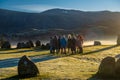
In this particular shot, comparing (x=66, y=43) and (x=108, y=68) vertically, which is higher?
(x=66, y=43)

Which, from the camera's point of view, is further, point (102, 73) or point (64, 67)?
point (64, 67)

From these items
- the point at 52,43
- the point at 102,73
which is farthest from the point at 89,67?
the point at 52,43

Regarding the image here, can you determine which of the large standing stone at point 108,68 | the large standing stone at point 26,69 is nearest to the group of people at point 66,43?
the large standing stone at point 108,68

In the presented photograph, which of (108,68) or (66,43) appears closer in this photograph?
(108,68)

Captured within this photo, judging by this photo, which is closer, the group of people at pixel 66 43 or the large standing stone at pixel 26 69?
the large standing stone at pixel 26 69

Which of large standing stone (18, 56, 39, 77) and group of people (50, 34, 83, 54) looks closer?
large standing stone (18, 56, 39, 77)

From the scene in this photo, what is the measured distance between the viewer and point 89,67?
3147 cm

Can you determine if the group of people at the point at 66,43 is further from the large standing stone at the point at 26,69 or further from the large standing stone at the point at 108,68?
the large standing stone at the point at 26,69

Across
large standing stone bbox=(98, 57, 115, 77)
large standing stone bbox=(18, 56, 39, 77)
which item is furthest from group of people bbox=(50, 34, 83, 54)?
large standing stone bbox=(18, 56, 39, 77)

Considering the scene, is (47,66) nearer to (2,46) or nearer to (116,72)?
(116,72)

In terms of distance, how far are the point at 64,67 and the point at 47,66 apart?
1806 millimetres

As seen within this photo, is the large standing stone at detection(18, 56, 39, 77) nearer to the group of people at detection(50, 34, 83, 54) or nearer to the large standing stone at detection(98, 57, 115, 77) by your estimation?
the large standing stone at detection(98, 57, 115, 77)

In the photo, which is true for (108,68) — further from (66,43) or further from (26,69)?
(66,43)

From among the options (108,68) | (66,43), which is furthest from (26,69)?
(66,43)
